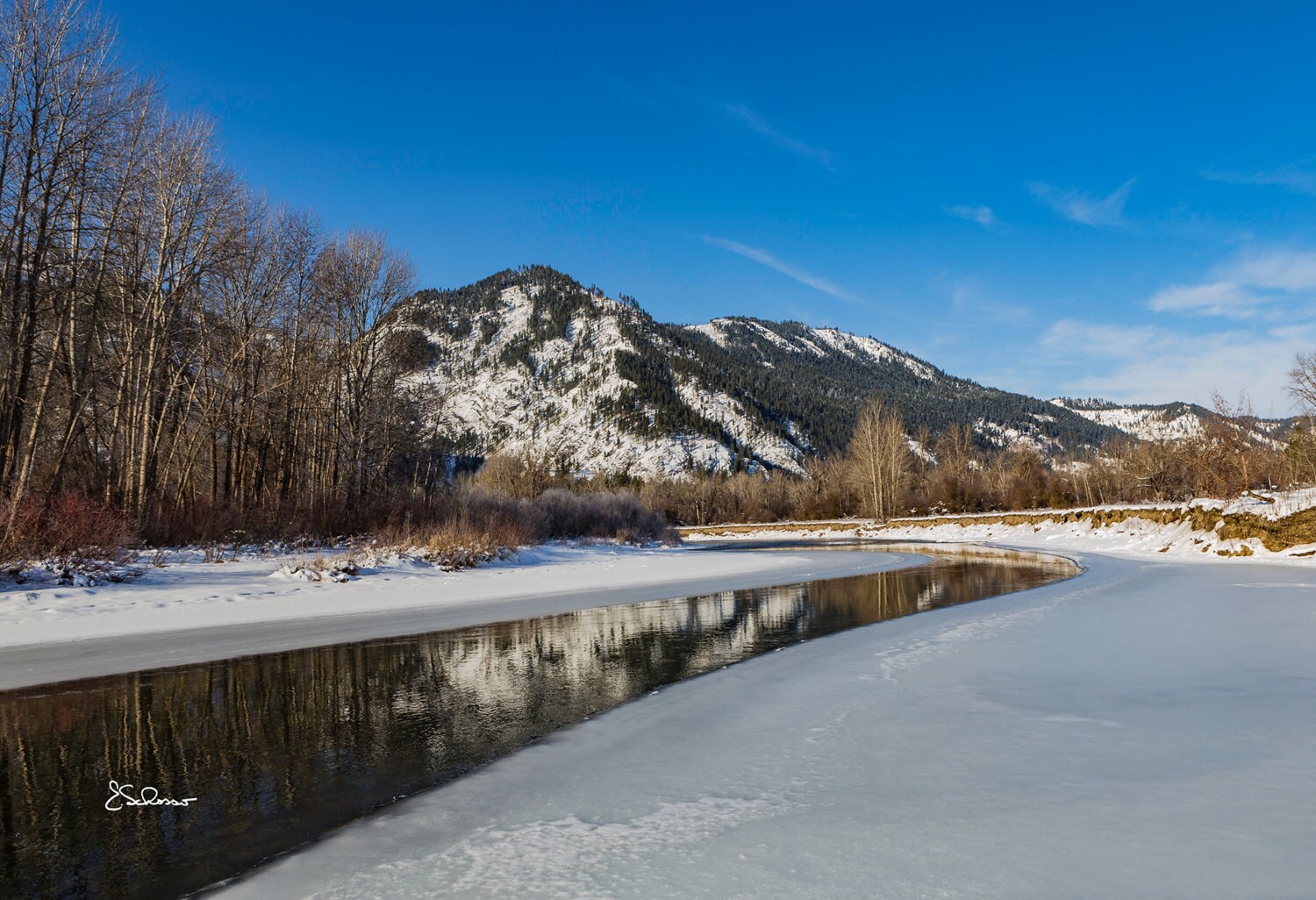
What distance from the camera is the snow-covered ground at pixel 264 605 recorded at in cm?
817

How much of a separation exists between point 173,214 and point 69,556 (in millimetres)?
13033

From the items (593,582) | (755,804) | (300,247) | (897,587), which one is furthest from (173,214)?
(755,804)

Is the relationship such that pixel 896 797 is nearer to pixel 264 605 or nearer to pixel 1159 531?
pixel 264 605

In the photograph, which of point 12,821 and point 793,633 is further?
point 793,633

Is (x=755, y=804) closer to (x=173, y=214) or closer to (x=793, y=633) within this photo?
(x=793, y=633)

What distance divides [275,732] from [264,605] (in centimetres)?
820

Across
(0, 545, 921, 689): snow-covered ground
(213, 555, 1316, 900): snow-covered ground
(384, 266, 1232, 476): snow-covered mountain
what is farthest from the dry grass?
(384, 266, 1232, 476): snow-covered mountain

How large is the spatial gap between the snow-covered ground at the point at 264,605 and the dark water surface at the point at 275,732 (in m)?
1.16

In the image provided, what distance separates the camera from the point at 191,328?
849 inches

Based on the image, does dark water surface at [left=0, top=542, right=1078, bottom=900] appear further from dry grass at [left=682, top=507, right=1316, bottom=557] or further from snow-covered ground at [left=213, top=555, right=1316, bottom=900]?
dry grass at [left=682, top=507, right=1316, bottom=557]

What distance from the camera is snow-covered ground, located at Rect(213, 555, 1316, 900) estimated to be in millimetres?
2582
